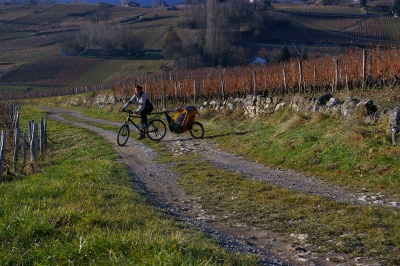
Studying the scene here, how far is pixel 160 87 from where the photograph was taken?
35594mm

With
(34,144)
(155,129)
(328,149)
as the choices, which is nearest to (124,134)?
(155,129)

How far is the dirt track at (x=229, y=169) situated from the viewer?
5.30m

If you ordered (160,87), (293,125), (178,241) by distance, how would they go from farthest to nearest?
(160,87), (293,125), (178,241)

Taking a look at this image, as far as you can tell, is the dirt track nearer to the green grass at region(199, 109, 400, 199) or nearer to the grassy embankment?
the grassy embankment

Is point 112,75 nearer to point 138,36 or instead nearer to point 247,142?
point 138,36

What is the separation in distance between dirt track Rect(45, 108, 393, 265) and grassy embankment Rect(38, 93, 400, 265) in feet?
0.80

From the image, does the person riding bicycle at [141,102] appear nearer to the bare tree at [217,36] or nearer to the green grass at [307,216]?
the green grass at [307,216]

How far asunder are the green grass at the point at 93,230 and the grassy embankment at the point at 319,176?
3.87ft

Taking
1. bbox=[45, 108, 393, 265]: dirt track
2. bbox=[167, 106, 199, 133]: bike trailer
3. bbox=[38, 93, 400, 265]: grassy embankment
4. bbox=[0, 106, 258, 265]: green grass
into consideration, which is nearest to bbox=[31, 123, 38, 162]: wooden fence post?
bbox=[45, 108, 393, 265]: dirt track

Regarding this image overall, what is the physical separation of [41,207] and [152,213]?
4.92 ft

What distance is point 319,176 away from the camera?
9.54 metres

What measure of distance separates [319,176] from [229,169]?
2.14m

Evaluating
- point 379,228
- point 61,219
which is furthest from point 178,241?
point 379,228

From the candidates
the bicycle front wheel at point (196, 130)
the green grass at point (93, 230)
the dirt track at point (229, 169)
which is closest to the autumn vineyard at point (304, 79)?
the bicycle front wheel at point (196, 130)
